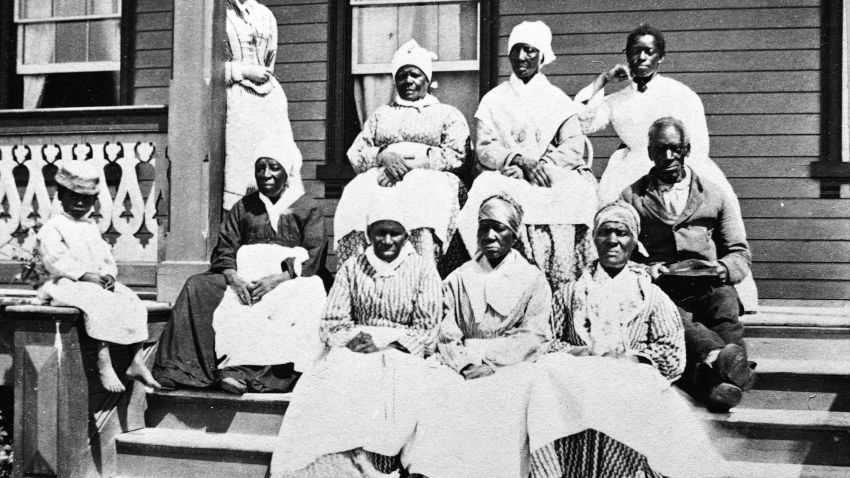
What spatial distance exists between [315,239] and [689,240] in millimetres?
2063

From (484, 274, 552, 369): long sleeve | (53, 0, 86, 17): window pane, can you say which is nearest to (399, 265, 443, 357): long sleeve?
(484, 274, 552, 369): long sleeve

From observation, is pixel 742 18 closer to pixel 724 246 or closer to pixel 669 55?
pixel 669 55

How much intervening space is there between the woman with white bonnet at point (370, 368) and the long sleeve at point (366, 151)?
1.03 metres

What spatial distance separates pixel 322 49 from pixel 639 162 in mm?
3226

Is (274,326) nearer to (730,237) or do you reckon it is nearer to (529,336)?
(529,336)

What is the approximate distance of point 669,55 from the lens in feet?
21.3

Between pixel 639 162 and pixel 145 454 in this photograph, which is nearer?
pixel 145 454

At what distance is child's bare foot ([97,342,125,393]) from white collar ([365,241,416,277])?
56.2 inches

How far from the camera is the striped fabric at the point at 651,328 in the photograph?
3.73 meters

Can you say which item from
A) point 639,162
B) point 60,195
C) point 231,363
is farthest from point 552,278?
point 60,195

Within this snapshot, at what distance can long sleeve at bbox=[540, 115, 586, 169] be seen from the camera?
486 cm

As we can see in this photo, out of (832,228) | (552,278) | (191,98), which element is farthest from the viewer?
(832,228)

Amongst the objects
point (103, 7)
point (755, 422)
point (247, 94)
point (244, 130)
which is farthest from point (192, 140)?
point (755, 422)

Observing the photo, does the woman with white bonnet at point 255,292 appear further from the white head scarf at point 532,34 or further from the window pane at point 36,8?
the window pane at point 36,8
